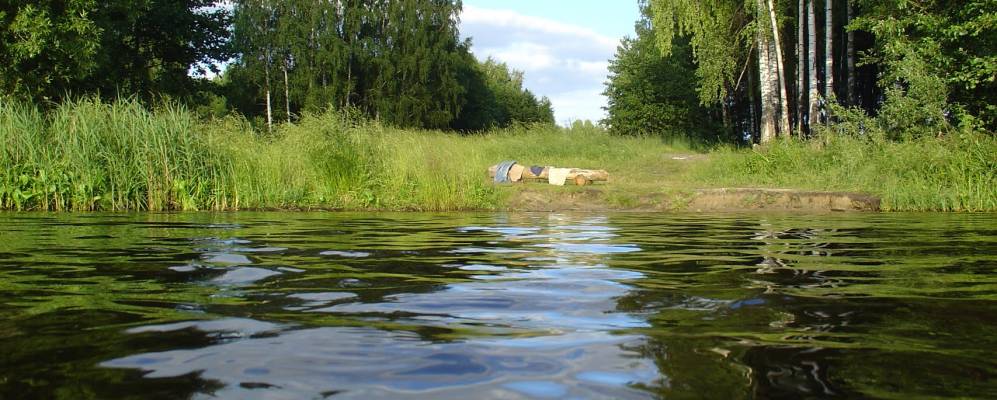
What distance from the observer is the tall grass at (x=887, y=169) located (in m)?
11.3

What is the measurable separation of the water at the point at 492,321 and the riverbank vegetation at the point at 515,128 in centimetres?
579

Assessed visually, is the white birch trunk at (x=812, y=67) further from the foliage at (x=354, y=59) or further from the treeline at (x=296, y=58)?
the foliage at (x=354, y=59)

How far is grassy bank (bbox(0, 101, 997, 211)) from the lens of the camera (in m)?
9.95

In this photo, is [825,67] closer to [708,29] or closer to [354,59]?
[708,29]

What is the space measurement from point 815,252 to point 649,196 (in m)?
7.27

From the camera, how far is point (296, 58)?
1594 inches

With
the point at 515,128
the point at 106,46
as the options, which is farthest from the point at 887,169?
the point at 106,46

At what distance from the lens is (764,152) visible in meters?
17.9

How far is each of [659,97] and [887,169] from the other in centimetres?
1987

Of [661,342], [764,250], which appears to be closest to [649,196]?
[764,250]

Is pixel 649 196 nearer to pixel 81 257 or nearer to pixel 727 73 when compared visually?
pixel 81 257

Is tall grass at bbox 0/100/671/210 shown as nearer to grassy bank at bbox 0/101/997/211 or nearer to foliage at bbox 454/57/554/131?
grassy bank at bbox 0/101/997/211

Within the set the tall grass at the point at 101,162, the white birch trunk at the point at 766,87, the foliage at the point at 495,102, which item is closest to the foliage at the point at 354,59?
the foliage at the point at 495,102

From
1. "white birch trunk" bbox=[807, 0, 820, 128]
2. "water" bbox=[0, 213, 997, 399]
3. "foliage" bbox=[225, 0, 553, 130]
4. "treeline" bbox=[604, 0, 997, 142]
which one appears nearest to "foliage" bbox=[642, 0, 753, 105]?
"treeline" bbox=[604, 0, 997, 142]
